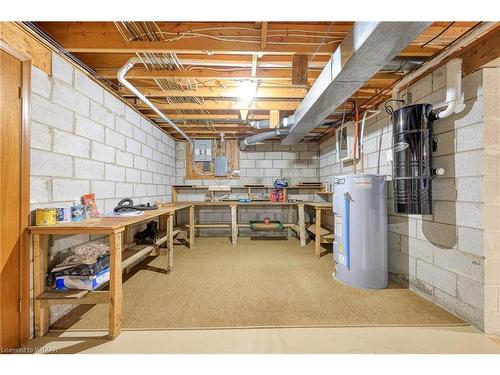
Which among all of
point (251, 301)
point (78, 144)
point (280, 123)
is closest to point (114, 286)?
point (251, 301)

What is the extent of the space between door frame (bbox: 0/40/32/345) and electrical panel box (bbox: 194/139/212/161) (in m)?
3.20

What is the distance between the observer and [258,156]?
15.6 ft

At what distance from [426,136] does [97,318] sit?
2.97 meters

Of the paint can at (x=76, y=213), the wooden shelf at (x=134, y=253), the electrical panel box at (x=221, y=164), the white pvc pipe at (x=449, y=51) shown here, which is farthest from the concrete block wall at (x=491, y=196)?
the electrical panel box at (x=221, y=164)

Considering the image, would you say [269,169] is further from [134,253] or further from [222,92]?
[134,253]

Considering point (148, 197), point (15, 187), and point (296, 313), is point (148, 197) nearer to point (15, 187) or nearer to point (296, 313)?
point (15, 187)

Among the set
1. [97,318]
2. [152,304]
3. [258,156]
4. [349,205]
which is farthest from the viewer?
[258,156]

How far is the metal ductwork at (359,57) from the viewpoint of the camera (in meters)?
1.19

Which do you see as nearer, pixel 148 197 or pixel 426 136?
pixel 426 136

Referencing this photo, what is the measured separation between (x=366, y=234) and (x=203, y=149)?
354 centimetres

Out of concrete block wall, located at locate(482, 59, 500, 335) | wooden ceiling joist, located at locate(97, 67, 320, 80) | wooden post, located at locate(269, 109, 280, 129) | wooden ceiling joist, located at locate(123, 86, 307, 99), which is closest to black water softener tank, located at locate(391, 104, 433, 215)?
concrete block wall, located at locate(482, 59, 500, 335)

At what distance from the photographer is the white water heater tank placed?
212cm

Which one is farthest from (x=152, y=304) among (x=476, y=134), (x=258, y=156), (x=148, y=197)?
(x=258, y=156)

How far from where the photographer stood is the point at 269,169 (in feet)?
15.6
